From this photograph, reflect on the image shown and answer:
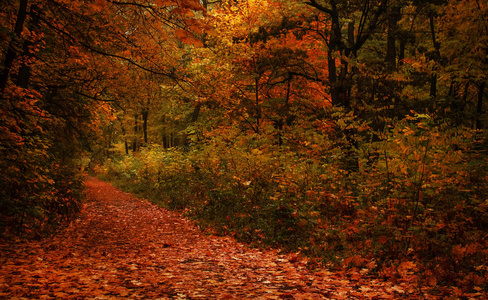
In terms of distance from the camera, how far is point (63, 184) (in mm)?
10406

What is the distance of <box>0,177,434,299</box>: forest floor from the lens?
398cm

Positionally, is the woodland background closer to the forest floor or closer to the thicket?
the thicket

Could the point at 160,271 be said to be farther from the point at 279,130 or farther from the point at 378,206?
the point at 279,130

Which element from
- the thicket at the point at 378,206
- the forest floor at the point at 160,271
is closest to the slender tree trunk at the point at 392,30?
the thicket at the point at 378,206

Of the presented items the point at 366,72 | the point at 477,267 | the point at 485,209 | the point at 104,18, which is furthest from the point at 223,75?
the point at 477,267

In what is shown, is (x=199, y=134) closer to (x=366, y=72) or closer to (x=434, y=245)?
(x=366, y=72)

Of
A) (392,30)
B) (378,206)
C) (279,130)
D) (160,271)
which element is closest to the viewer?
(160,271)

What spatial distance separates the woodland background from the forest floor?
59cm

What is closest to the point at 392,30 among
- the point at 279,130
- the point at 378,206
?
the point at 279,130

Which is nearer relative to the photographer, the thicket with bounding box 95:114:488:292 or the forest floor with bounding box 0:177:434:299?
the forest floor with bounding box 0:177:434:299

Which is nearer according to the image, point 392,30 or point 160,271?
point 160,271

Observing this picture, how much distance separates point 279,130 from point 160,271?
7683mm

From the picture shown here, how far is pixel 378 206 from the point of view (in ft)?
21.1

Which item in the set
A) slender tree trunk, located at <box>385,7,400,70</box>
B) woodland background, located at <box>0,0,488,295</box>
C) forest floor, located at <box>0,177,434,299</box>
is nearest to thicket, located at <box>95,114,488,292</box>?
woodland background, located at <box>0,0,488,295</box>
